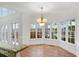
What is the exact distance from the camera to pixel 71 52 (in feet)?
6.05

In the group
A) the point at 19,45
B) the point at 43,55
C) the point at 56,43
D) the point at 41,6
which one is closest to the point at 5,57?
the point at 19,45

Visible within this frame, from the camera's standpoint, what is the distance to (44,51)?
6.15ft

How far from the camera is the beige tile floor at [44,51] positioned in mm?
1855

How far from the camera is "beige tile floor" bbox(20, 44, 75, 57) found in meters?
1.86

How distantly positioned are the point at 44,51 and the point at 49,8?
71 centimetres

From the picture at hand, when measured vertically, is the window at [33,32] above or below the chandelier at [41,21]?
below

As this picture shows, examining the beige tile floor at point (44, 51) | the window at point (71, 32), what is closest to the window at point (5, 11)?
the beige tile floor at point (44, 51)

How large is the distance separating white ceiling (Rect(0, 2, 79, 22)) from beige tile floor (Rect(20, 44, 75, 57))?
469 mm

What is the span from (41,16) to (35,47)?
52 cm

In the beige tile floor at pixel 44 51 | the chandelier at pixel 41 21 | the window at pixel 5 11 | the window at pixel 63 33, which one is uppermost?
the window at pixel 5 11

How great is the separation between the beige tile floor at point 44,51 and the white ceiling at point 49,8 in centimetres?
47

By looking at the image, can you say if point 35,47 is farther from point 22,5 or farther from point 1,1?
point 1,1

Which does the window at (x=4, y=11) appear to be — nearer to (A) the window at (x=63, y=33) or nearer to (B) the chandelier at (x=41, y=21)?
(B) the chandelier at (x=41, y=21)

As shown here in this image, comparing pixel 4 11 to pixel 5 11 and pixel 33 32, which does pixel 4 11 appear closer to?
pixel 5 11
